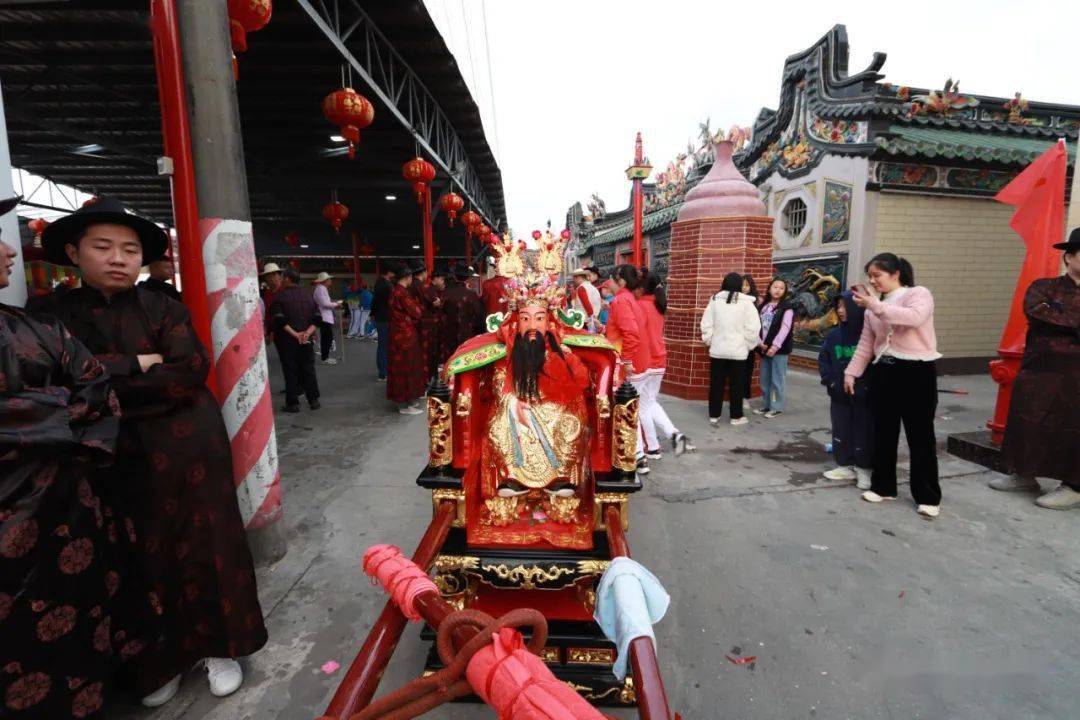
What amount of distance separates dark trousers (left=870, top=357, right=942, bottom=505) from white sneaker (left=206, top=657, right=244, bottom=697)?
4.07m

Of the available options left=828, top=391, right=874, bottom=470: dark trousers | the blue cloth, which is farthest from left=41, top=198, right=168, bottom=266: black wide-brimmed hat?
left=828, top=391, right=874, bottom=470: dark trousers

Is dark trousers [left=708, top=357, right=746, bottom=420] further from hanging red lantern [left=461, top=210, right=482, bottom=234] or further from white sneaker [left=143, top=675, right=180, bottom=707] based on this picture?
hanging red lantern [left=461, top=210, right=482, bottom=234]

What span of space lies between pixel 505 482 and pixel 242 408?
1542mm

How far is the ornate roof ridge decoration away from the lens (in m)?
7.40

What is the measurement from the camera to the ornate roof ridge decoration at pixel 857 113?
7398 mm

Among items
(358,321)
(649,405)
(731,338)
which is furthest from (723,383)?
(358,321)

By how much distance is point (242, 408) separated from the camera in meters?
2.72

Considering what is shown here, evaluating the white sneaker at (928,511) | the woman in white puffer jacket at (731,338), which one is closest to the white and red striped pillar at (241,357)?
the white sneaker at (928,511)

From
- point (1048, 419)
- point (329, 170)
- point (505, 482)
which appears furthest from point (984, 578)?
point (329, 170)

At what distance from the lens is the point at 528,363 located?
8.13ft

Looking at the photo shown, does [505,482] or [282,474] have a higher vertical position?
[505,482]

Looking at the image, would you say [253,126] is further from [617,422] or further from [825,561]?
[825,561]

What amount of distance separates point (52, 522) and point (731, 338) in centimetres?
535

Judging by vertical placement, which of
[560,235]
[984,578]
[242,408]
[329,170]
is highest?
[329,170]
